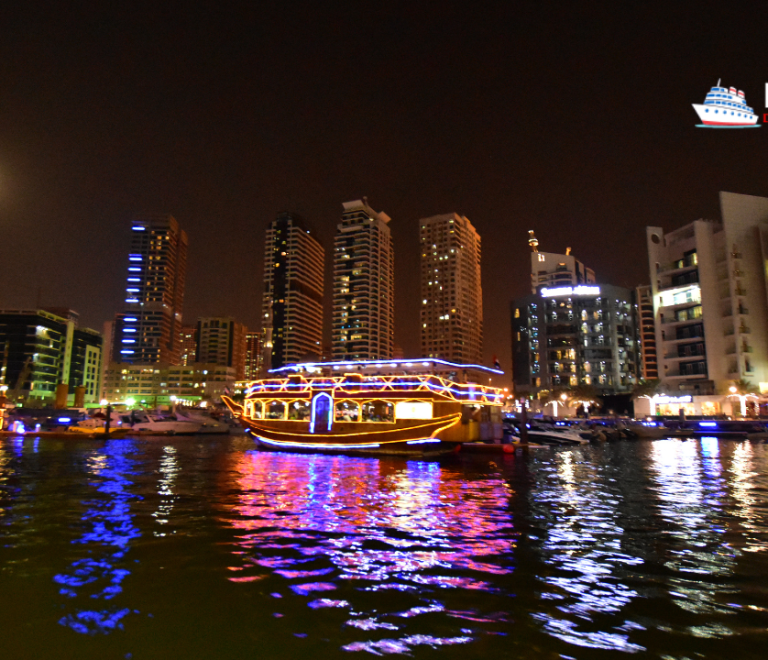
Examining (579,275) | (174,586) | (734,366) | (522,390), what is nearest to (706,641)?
(174,586)

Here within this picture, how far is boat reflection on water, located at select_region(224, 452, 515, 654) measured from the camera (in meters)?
7.29

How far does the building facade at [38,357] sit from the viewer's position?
124 m

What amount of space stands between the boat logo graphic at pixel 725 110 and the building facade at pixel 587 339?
54869 mm

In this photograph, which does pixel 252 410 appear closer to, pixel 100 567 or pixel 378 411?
pixel 378 411

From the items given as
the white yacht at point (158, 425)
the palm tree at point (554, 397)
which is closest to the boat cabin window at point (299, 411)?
the white yacht at point (158, 425)

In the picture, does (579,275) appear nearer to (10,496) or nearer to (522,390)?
(522,390)

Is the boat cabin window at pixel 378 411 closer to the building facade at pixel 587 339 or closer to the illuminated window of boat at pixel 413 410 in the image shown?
the illuminated window of boat at pixel 413 410

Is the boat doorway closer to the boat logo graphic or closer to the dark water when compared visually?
the dark water

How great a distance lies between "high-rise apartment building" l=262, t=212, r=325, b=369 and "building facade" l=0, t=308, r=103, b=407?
64063 millimetres

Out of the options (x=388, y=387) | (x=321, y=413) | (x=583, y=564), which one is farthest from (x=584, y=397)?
(x=583, y=564)

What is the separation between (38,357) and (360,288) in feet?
312

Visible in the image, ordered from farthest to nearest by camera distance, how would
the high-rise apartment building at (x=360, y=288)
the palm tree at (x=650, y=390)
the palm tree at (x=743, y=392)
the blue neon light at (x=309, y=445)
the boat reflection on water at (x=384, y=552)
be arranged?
1. the high-rise apartment building at (x=360, y=288)
2. the palm tree at (x=650, y=390)
3. the palm tree at (x=743, y=392)
4. the blue neon light at (x=309, y=445)
5. the boat reflection on water at (x=384, y=552)

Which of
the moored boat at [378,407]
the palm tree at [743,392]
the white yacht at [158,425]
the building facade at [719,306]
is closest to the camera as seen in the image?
the moored boat at [378,407]

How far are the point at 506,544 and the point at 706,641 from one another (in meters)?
5.06
